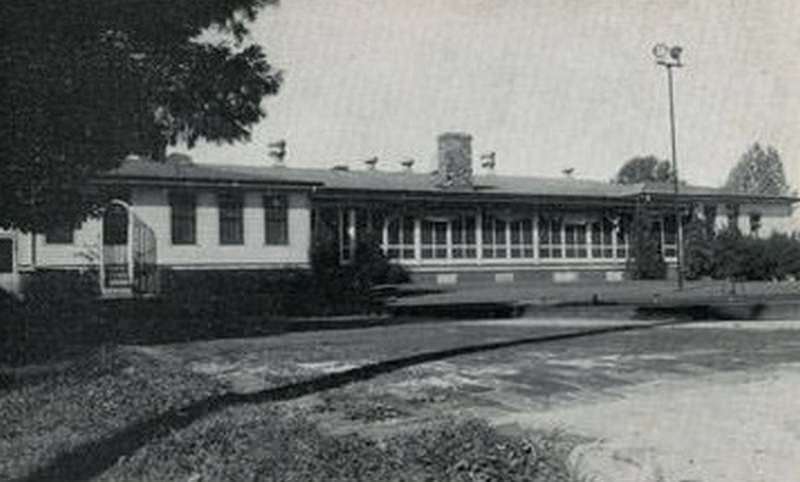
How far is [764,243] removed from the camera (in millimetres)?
43875

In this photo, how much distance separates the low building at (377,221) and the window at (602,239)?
51mm

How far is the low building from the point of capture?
1358 inches

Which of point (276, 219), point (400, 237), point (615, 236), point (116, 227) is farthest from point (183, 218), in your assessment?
point (615, 236)

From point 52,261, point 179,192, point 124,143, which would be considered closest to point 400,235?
point 179,192

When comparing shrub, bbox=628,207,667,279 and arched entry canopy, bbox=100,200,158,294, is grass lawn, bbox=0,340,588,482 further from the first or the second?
shrub, bbox=628,207,667,279

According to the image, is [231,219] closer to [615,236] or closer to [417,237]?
[417,237]

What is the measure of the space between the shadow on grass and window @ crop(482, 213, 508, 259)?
29.4 meters

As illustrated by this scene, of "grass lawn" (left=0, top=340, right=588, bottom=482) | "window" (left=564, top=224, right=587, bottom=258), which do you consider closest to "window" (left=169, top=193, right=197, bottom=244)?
"window" (left=564, top=224, right=587, bottom=258)

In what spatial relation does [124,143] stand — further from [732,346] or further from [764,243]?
[764,243]

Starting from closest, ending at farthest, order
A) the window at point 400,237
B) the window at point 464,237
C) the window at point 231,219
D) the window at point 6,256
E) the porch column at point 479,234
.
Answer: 1. the window at point 6,256
2. the window at point 231,219
3. the window at point 400,237
4. the window at point 464,237
5. the porch column at point 479,234

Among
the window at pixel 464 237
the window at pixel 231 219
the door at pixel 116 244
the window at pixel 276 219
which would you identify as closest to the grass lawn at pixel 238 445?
the door at pixel 116 244

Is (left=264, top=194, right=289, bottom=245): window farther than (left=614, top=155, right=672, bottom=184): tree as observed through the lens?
No

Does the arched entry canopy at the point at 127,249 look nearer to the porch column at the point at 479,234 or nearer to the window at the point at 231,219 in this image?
the window at the point at 231,219

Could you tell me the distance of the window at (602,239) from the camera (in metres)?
46.8
